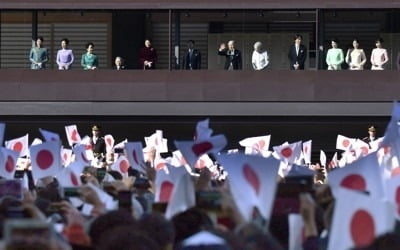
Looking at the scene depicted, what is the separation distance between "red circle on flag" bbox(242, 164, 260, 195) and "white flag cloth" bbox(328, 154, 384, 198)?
1.34 feet

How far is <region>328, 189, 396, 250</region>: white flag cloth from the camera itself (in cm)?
531

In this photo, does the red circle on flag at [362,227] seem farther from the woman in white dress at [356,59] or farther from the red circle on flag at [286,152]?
the woman in white dress at [356,59]

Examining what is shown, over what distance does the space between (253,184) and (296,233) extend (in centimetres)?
61

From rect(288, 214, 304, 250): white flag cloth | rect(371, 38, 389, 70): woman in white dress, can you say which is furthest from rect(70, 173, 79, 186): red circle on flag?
rect(371, 38, 389, 70): woman in white dress

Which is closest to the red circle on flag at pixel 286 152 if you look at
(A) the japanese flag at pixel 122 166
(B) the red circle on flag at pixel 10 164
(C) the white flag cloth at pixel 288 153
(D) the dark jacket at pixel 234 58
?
(C) the white flag cloth at pixel 288 153

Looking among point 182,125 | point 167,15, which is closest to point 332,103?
point 182,125

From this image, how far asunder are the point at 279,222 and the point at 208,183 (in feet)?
6.60

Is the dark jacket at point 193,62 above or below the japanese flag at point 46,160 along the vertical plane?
above

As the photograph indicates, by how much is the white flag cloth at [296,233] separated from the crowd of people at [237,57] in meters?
25.1

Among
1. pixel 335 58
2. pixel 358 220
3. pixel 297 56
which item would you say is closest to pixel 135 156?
pixel 358 220

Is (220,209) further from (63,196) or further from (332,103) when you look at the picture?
(332,103)

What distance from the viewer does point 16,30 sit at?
36.2 metres

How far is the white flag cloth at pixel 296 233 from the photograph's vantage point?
6141 mm

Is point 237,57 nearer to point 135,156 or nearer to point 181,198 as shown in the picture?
point 135,156
